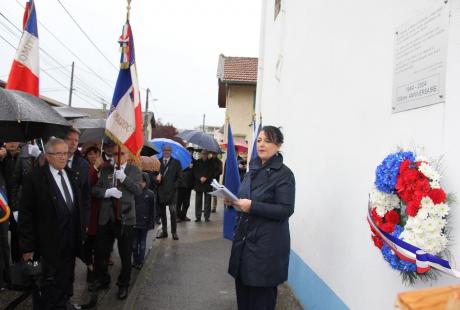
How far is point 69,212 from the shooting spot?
3.84 m

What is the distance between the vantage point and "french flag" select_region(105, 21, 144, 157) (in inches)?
187

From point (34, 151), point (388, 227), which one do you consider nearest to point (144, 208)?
point (34, 151)

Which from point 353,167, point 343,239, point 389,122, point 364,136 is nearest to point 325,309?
point 343,239

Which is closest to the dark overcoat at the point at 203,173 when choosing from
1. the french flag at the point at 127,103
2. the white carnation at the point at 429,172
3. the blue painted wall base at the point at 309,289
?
the blue painted wall base at the point at 309,289

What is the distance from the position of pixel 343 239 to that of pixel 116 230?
2708 millimetres

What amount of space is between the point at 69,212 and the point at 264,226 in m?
1.84

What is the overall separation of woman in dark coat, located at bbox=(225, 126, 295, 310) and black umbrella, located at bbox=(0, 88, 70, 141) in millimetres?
1729

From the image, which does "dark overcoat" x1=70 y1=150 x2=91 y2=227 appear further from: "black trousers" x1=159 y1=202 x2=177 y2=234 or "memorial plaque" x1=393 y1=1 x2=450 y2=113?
"black trousers" x1=159 y1=202 x2=177 y2=234

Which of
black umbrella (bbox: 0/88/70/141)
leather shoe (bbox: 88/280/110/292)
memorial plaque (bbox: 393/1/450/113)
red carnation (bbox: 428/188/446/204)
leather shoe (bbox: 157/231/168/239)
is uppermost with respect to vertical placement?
memorial plaque (bbox: 393/1/450/113)

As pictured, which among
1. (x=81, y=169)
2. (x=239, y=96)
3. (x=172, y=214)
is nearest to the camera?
(x=81, y=169)

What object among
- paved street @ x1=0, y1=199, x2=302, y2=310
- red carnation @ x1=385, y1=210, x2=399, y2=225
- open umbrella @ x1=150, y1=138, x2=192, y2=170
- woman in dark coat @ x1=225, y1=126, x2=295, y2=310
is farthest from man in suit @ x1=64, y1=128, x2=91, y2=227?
open umbrella @ x1=150, y1=138, x2=192, y2=170

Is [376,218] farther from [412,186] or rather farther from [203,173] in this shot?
[203,173]

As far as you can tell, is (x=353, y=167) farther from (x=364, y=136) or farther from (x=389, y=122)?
(x=389, y=122)

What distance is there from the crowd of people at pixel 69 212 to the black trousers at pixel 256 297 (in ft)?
5.37
